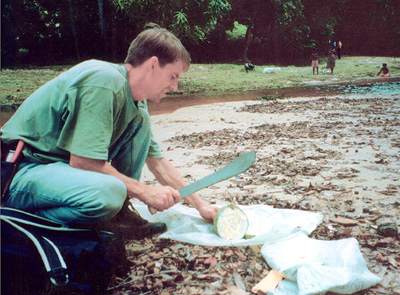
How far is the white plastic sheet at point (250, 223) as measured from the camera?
2594 millimetres

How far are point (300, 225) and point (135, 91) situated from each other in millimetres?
1565

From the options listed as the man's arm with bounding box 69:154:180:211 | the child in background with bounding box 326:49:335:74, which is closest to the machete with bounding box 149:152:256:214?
the man's arm with bounding box 69:154:180:211

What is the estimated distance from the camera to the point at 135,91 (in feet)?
8.01

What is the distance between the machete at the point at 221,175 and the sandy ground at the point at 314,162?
0.77 m

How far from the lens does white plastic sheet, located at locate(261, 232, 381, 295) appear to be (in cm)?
203

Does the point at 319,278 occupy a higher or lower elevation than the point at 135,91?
lower

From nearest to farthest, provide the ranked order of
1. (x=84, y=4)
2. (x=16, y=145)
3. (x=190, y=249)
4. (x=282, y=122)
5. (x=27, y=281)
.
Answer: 1. (x=27, y=281)
2. (x=16, y=145)
3. (x=190, y=249)
4. (x=282, y=122)
5. (x=84, y=4)

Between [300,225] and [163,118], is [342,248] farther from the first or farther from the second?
[163,118]

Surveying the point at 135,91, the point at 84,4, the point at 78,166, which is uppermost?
the point at 84,4

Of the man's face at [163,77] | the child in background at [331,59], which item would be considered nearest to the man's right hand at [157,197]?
the man's face at [163,77]

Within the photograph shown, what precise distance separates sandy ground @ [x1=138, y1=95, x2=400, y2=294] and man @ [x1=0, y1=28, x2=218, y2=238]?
1439mm

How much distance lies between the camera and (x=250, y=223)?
2945mm

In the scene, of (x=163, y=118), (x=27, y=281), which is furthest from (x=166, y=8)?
(x=27, y=281)

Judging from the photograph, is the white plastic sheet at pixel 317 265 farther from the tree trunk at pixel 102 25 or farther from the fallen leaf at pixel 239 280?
the tree trunk at pixel 102 25
